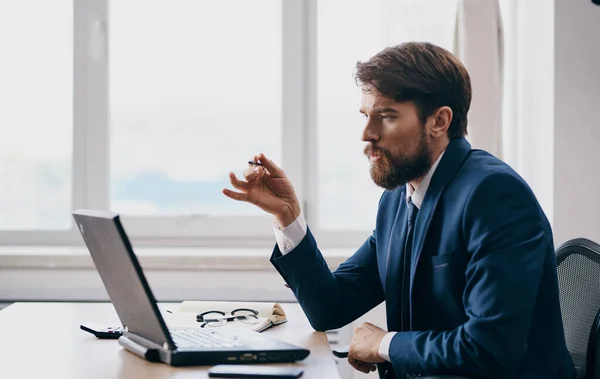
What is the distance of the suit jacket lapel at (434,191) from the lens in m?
1.50

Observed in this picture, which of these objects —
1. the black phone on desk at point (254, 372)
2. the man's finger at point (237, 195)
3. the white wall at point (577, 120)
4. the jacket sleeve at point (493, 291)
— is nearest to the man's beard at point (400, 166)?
the jacket sleeve at point (493, 291)

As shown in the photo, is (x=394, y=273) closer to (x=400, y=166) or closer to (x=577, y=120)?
(x=400, y=166)

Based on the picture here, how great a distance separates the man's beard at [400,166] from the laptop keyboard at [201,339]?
0.53 meters

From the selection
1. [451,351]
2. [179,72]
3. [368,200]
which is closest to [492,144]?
[368,200]

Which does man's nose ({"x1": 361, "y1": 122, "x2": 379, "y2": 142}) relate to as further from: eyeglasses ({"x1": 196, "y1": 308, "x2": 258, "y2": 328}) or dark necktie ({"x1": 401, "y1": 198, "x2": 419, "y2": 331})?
eyeglasses ({"x1": 196, "y1": 308, "x2": 258, "y2": 328})

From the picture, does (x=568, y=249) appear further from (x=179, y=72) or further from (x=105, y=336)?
(x=179, y=72)

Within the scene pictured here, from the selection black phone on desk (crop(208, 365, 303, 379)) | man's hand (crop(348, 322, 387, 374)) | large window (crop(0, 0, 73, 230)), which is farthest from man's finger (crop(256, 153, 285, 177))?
large window (crop(0, 0, 73, 230))

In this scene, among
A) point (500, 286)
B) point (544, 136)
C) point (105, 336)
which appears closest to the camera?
point (500, 286)

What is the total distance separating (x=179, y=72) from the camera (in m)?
2.94

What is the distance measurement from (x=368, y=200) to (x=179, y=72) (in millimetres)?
961

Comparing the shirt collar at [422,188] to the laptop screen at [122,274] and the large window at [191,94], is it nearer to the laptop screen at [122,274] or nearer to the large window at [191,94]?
the laptop screen at [122,274]

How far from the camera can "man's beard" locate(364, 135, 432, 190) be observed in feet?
5.21

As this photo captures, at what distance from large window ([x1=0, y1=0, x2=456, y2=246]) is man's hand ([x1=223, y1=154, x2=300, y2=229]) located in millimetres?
1173

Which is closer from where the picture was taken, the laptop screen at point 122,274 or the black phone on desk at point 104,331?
the laptop screen at point 122,274
